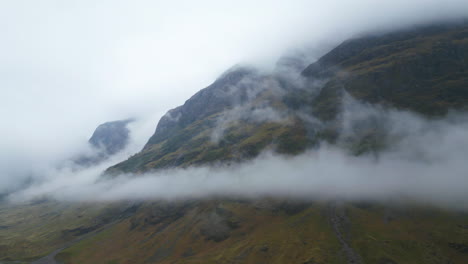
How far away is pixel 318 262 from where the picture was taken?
19975 cm

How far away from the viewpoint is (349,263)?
197 metres

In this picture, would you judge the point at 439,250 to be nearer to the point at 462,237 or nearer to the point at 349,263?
the point at 462,237

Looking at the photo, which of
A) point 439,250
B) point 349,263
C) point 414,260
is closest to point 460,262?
point 439,250

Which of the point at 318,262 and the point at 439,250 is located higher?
the point at 318,262

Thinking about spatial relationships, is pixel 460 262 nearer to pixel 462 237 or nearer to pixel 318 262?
pixel 462 237

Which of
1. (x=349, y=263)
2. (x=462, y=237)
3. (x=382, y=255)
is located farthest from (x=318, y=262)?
(x=462, y=237)

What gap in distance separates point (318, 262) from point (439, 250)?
292 feet

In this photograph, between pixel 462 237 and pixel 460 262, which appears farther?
pixel 462 237

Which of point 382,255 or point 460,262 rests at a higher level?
point 382,255

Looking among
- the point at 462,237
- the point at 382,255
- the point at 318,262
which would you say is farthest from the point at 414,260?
the point at 318,262

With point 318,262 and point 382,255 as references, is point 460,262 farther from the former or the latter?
point 318,262

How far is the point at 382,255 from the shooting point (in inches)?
7731

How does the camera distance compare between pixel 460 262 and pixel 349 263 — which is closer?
pixel 460 262

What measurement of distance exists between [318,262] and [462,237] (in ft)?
360
